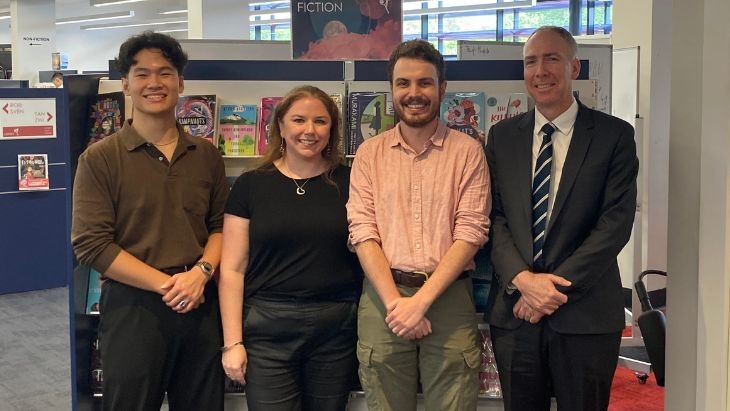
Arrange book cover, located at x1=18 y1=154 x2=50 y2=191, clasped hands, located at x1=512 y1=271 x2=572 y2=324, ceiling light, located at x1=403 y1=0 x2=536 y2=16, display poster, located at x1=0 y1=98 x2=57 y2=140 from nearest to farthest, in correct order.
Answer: clasped hands, located at x1=512 y1=271 x2=572 y2=324
display poster, located at x1=0 y1=98 x2=57 y2=140
book cover, located at x1=18 y1=154 x2=50 y2=191
ceiling light, located at x1=403 y1=0 x2=536 y2=16

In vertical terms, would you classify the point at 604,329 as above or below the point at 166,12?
below

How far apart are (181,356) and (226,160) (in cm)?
90

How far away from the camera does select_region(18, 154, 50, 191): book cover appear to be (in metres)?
6.52

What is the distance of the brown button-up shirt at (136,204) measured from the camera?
225cm

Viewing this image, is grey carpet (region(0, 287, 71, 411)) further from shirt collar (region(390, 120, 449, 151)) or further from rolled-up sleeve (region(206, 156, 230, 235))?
shirt collar (region(390, 120, 449, 151))

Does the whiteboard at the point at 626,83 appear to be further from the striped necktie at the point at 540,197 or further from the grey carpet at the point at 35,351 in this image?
the grey carpet at the point at 35,351

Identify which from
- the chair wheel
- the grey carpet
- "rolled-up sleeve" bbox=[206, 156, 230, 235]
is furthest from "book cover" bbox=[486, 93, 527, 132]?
the grey carpet

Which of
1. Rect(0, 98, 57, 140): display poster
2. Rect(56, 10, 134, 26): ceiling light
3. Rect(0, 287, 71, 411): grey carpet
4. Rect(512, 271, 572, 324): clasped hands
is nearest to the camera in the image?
Rect(512, 271, 572, 324): clasped hands

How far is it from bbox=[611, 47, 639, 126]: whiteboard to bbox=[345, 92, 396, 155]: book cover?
2.69m

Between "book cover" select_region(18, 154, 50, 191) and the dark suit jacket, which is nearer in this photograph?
the dark suit jacket

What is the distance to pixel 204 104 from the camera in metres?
2.92

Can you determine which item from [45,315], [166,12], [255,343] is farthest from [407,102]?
[166,12]

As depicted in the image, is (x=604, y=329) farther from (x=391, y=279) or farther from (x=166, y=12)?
(x=166, y=12)

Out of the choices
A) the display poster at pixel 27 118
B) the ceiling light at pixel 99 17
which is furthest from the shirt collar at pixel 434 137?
the ceiling light at pixel 99 17
